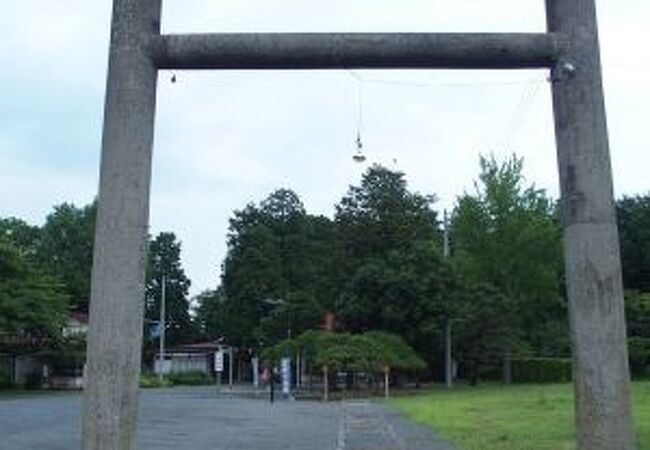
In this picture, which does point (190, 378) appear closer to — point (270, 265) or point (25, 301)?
point (270, 265)

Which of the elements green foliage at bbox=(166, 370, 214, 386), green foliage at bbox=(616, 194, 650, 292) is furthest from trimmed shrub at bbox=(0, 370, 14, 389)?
green foliage at bbox=(616, 194, 650, 292)

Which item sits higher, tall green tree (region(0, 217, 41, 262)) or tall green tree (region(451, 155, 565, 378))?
tall green tree (region(0, 217, 41, 262))

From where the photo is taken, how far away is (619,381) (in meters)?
6.53

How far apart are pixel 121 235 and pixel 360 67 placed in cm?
177

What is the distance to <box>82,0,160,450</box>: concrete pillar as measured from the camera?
647cm

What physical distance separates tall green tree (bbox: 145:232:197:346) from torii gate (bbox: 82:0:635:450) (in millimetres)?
101179

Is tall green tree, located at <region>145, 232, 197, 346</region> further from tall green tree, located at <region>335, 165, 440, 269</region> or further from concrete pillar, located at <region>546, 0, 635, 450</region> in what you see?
concrete pillar, located at <region>546, 0, 635, 450</region>

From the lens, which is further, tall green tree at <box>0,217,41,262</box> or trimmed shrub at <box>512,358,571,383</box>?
tall green tree at <box>0,217,41,262</box>

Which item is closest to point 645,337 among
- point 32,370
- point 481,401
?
point 481,401

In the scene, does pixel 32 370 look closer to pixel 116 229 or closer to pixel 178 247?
pixel 178 247

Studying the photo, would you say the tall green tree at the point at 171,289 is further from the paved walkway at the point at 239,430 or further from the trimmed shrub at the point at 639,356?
the paved walkway at the point at 239,430

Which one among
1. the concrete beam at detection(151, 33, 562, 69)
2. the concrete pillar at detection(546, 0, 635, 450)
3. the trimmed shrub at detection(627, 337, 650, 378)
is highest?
the trimmed shrub at detection(627, 337, 650, 378)

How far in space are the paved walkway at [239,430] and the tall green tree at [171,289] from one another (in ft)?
234

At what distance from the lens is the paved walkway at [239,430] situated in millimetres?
20156
